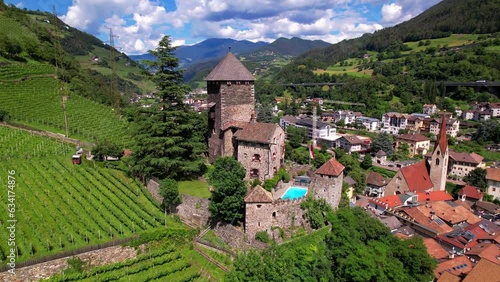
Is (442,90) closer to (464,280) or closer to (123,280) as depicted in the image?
(464,280)

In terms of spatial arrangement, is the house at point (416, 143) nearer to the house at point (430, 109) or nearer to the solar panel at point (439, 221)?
the house at point (430, 109)

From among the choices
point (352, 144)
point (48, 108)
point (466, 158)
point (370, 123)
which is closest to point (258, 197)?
point (48, 108)

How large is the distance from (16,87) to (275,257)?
51119 millimetres

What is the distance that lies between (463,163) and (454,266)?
1679 inches

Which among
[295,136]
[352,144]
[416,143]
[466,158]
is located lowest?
[466,158]

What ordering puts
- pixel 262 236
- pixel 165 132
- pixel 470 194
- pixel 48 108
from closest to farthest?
pixel 262 236, pixel 165 132, pixel 48 108, pixel 470 194

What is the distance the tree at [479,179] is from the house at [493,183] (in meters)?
0.60

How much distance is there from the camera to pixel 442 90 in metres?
116

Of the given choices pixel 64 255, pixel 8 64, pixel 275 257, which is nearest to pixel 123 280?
pixel 64 255

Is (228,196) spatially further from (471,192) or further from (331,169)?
(471,192)

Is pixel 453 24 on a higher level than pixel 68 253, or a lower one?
higher

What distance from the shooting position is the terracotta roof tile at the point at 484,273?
95.6ft

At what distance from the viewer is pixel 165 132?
33781 mm

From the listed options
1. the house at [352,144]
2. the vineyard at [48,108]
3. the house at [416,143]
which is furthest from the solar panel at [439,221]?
the house at [416,143]
